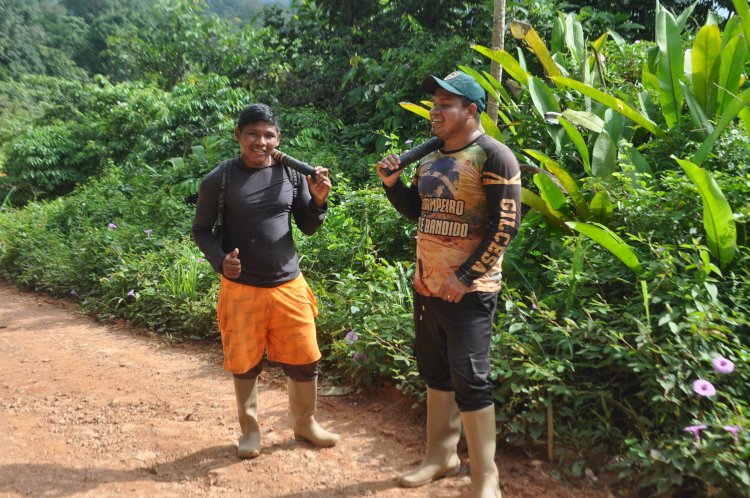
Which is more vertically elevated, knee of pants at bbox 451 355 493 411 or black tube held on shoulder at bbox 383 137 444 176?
black tube held on shoulder at bbox 383 137 444 176

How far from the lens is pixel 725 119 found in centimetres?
343

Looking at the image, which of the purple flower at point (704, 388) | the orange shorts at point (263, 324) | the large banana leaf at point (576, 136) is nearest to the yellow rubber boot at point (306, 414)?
the orange shorts at point (263, 324)

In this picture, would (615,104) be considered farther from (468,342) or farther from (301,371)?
(301,371)

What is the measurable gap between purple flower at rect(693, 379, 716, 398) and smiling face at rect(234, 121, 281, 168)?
1960mm

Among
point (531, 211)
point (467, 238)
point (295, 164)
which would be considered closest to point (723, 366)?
point (467, 238)

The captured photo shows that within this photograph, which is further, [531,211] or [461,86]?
[531,211]

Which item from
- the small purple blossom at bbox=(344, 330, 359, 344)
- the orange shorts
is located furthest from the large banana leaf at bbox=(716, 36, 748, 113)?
the orange shorts

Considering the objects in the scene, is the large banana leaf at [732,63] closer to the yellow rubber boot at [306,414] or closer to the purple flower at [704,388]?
the purple flower at [704,388]

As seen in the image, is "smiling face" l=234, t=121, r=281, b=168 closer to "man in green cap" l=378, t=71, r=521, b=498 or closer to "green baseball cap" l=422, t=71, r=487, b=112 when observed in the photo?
"man in green cap" l=378, t=71, r=521, b=498

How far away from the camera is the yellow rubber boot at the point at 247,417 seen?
2869 mm

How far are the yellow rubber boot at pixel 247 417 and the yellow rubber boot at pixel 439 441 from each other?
2.36 feet

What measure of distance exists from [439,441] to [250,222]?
1.25 metres

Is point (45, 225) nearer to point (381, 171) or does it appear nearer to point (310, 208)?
point (310, 208)

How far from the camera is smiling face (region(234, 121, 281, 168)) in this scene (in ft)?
8.86
